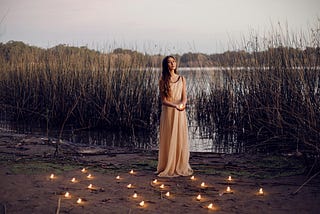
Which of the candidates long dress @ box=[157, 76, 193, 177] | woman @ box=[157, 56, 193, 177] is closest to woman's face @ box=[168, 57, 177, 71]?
woman @ box=[157, 56, 193, 177]

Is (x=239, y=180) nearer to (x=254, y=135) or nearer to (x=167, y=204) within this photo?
(x=167, y=204)

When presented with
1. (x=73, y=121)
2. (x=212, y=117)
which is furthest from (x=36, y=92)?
(x=212, y=117)

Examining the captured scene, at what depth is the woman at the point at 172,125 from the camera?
4141 millimetres

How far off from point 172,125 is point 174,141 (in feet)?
0.55

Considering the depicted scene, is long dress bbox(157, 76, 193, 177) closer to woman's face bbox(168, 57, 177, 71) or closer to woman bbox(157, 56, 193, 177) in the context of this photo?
woman bbox(157, 56, 193, 177)

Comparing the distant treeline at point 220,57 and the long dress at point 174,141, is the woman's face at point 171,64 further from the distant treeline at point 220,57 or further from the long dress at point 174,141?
the distant treeline at point 220,57

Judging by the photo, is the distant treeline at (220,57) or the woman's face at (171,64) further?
the distant treeline at (220,57)

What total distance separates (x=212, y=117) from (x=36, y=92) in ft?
12.0

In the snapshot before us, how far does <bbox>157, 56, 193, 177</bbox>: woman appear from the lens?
13.6 ft

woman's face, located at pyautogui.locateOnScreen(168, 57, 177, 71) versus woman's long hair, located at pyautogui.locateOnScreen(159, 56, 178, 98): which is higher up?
woman's face, located at pyautogui.locateOnScreen(168, 57, 177, 71)

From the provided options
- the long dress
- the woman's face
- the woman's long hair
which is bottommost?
the long dress

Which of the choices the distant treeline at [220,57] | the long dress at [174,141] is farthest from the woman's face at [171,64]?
the distant treeline at [220,57]

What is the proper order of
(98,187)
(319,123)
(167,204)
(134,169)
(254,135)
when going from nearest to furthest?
1. (167,204)
2. (98,187)
3. (319,123)
4. (134,169)
5. (254,135)

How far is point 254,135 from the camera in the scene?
6.32 m
